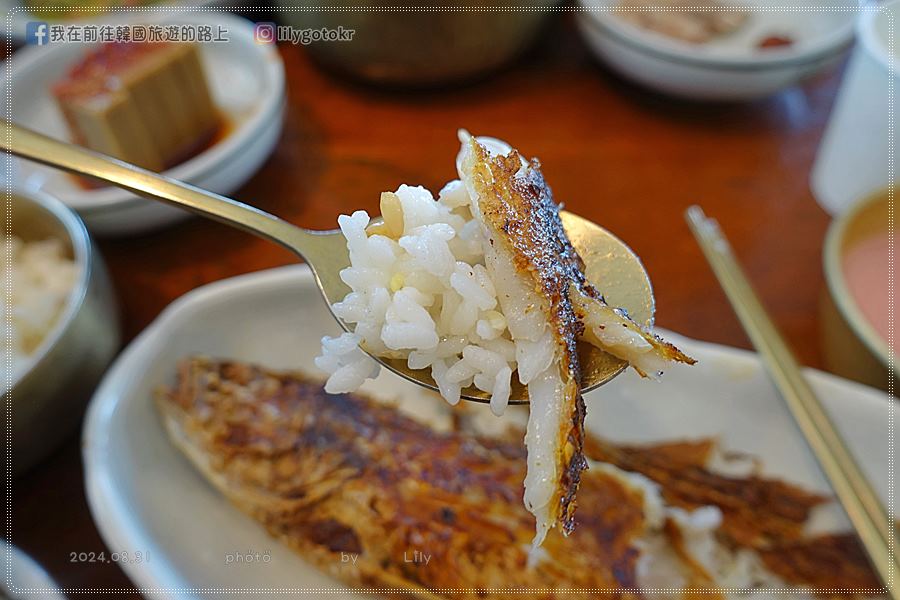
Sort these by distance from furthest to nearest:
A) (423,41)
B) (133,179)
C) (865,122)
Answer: (423,41) < (865,122) < (133,179)

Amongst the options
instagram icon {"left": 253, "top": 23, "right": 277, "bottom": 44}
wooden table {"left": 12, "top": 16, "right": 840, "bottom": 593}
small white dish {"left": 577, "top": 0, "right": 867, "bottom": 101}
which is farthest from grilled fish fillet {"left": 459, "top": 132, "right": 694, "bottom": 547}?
instagram icon {"left": 253, "top": 23, "right": 277, "bottom": 44}

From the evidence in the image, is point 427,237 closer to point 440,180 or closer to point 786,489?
point 786,489

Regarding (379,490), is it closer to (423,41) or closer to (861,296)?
(861,296)

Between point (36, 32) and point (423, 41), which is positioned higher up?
point (423, 41)

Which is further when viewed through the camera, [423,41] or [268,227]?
[423,41]


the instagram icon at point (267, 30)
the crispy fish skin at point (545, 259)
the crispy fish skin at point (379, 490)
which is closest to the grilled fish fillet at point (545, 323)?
the crispy fish skin at point (545, 259)

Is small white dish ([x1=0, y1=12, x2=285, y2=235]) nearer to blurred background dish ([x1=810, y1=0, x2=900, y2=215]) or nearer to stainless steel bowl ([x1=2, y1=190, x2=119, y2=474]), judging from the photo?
stainless steel bowl ([x1=2, y1=190, x2=119, y2=474])

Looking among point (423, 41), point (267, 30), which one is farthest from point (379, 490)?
point (267, 30)

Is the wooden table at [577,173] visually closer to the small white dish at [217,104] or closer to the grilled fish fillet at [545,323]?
the small white dish at [217,104]
